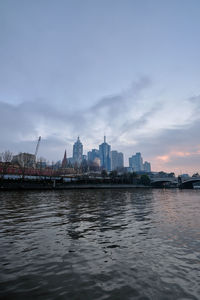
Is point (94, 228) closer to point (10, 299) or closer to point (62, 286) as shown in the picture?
point (62, 286)

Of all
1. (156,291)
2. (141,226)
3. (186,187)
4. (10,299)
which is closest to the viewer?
(10,299)

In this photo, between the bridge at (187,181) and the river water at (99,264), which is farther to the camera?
the bridge at (187,181)

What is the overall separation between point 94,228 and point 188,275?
292 inches

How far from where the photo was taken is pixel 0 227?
12758mm

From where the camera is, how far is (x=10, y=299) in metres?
4.73

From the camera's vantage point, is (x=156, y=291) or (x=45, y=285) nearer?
(x=156, y=291)

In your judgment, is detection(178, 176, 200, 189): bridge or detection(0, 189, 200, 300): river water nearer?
detection(0, 189, 200, 300): river water

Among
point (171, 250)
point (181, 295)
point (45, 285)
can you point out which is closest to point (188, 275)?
point (181, 295)

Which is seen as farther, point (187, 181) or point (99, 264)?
point (187, 181)

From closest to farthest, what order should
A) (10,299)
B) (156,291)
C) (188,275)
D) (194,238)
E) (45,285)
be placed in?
(10,299) → (156,291) → (45,285) → (188,275) → (194,238)

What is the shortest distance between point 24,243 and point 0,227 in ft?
15.5

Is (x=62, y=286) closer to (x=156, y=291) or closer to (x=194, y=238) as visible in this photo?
(x=156, y=291)

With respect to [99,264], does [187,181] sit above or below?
below

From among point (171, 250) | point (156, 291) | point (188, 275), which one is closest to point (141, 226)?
point (171, 250)
